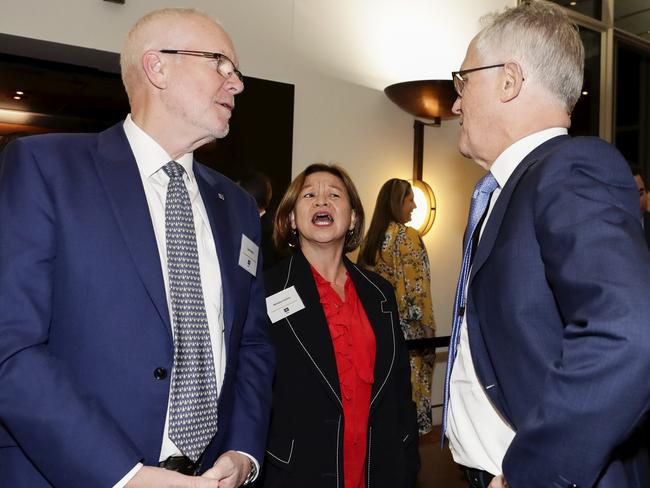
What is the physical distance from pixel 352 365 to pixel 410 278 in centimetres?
234

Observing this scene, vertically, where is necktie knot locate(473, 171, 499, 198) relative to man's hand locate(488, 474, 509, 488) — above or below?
above

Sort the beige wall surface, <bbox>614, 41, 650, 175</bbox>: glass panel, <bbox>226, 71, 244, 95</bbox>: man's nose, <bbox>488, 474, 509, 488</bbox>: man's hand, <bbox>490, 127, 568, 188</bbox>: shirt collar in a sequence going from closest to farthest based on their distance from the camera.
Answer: <bbox>488, 474, 509, 488</bbox>: man's hand
<bbox>490, 127, 568, 188</bbox>: shirt collar
<bbox>226, 71, 244, 95</bbox>: man's nose
the beige wall surface
<bbox>614, 41, 650, 175</bbox>: glass panel

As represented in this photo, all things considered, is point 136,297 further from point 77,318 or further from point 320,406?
point 320,406

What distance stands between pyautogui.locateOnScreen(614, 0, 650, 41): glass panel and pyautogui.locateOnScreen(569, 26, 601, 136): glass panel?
1.49ft

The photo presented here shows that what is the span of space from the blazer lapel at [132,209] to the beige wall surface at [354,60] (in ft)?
8.44

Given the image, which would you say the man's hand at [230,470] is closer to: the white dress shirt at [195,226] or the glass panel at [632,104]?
the white dress shirt at [195,226]

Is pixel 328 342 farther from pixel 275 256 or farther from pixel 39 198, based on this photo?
pixel 275 256

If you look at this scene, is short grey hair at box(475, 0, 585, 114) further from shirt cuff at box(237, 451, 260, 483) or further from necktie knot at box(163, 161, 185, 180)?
shirt cuff at box(237, 451, 260, 483)

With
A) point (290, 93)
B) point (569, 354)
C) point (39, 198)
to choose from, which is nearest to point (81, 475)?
point (39, 198)

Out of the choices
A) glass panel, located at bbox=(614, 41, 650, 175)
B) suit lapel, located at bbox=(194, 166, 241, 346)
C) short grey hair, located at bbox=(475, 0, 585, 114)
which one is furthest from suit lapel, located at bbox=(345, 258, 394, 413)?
glass panel, located at bbox=(614, 41, 650, 175)

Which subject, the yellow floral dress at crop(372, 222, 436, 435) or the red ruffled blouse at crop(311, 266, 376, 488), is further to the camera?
the yellow floral dress at crop(372, 222, 436, 435)

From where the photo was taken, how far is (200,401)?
1.60 m

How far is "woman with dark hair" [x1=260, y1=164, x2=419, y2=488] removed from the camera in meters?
2.29

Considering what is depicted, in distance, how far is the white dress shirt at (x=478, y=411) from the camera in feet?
4.75
